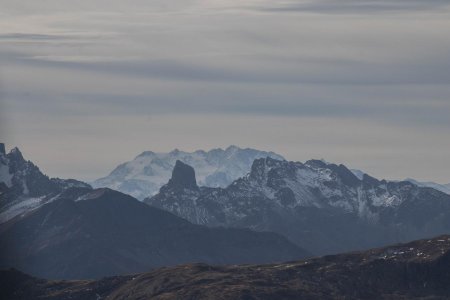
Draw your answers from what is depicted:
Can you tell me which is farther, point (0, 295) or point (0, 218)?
point (0, 218)

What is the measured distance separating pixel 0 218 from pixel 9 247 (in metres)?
6.14

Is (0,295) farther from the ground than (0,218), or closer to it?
closer to it

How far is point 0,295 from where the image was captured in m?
150

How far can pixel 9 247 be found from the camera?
543 feet

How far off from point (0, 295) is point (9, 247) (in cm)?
1579

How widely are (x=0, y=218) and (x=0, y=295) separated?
13.9 m

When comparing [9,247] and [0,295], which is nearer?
[0,295]

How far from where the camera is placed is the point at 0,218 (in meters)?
161
